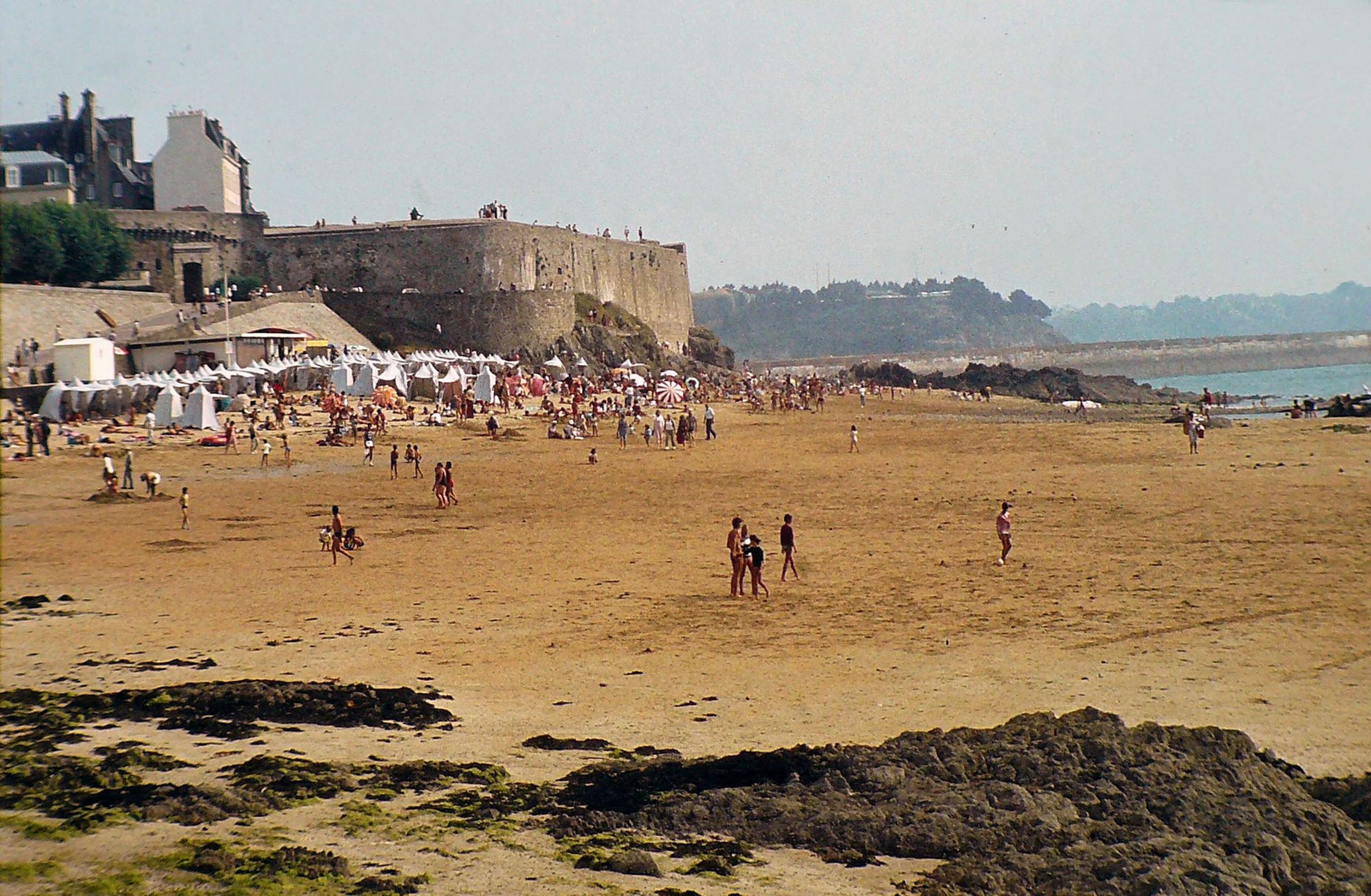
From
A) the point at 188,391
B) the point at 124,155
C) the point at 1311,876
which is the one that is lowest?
the point at 1311,876

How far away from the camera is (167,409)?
28.9m

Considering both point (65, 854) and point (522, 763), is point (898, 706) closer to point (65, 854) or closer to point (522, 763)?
point (522, 763)

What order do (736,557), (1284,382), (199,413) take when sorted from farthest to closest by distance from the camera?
(1284,382), (199,413), (736,557)

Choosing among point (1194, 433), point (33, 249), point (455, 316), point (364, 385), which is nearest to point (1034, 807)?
point (1194, 433)

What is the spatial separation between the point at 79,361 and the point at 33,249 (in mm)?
10790

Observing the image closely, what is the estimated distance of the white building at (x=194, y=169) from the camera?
58.0m

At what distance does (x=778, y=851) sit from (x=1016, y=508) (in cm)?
1416

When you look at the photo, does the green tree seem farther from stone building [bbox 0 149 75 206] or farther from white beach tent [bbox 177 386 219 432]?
white beach tent [bbox 177 386 219 432]

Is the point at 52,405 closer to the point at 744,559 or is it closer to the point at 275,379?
the point at 275,379

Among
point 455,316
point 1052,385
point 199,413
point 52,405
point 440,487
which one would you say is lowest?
point 440,487

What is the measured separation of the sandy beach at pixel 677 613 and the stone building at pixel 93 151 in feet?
107

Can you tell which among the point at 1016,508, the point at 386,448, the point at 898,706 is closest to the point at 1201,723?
the point at 898,706

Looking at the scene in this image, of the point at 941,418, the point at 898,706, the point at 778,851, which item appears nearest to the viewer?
the point at 778,851

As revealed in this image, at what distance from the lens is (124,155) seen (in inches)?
2291
